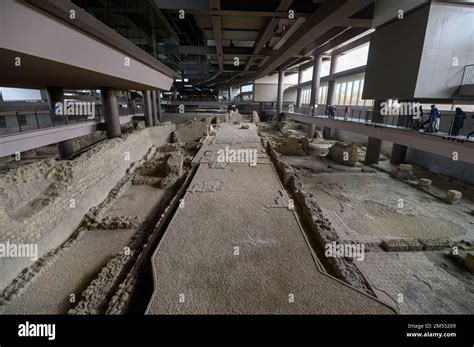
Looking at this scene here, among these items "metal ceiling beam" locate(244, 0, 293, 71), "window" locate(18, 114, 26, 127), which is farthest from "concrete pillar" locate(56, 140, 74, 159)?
"metal ceiling beam" locate(244, 0, 293, 71)

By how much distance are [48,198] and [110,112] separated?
6.97 m

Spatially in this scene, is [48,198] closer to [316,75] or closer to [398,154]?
[398,154]

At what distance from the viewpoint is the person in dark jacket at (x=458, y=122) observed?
22.8ft

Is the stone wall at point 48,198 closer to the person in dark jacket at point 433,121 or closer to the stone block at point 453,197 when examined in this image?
the person in dark jacket at point 433,121

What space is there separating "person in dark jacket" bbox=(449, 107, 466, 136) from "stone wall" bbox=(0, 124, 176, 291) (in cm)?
1242

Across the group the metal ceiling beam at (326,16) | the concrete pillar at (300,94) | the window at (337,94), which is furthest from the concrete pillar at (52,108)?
the concrete pillar at (300,94)

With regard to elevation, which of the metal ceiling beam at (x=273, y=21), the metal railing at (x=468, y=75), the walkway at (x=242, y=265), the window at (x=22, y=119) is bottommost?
the walkway at (x=242, y=265)

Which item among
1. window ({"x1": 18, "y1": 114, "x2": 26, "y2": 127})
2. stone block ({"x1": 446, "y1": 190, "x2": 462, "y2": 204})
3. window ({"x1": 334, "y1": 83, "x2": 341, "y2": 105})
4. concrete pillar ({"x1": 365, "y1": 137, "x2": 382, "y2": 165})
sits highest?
window ({"x1": 334, "y1": 83, "x2": 341, "y2": 105})

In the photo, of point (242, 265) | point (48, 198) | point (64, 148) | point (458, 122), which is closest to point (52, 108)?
point (64, 148)

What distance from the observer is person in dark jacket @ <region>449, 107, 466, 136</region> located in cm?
695

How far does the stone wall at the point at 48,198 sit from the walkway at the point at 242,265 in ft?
11.2

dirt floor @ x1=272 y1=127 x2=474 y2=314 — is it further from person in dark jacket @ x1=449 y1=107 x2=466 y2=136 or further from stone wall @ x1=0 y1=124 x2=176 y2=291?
stone wall @ x1=0 y1=124 x2=176 y2=291

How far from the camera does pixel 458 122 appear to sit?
7062mm
